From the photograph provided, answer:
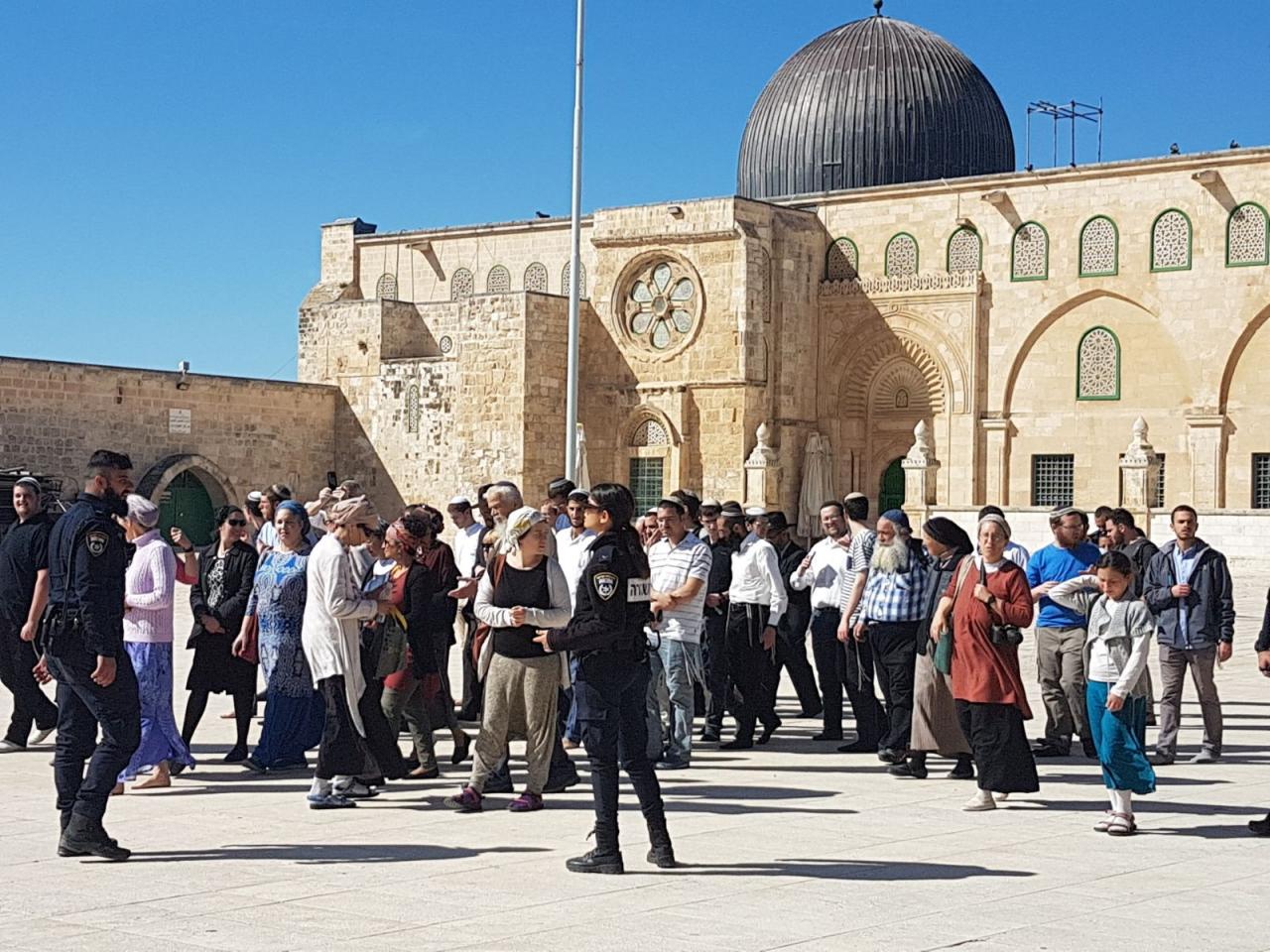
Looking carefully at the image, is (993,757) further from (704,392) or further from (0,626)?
(704,392)

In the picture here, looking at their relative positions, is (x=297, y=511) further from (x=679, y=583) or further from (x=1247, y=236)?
(x=1247, y=236)

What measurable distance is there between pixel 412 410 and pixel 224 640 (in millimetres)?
27709

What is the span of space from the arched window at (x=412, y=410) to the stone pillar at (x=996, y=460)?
11.8 m

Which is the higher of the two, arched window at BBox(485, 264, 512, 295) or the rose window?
arched window at BBox(485, 264, 512, 295)

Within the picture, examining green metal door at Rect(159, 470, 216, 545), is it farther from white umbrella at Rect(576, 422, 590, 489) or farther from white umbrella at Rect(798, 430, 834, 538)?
white umbrella at Rect(798, 430, 834, 538)

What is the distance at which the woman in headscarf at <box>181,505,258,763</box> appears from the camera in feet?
37.2

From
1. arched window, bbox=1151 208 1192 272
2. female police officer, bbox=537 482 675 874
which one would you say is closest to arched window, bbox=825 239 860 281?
arched window, bbox=1151 208 1192 272

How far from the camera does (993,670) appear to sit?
9.37 m

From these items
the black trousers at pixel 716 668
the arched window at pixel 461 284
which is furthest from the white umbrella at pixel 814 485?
the black trousers at pixel 716 668

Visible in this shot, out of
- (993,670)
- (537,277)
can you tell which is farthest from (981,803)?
(537,277)

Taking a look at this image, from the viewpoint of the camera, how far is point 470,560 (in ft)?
41.2

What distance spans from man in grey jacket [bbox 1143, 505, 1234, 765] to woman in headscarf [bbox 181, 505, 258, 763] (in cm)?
557

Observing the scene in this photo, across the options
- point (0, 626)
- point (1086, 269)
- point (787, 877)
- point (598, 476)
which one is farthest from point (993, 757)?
point (598, 476)

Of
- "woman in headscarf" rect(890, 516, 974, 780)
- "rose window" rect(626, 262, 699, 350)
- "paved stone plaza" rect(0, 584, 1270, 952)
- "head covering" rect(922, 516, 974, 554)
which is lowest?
"paved stone plaza" rect(0, 584, 1270, 952)
